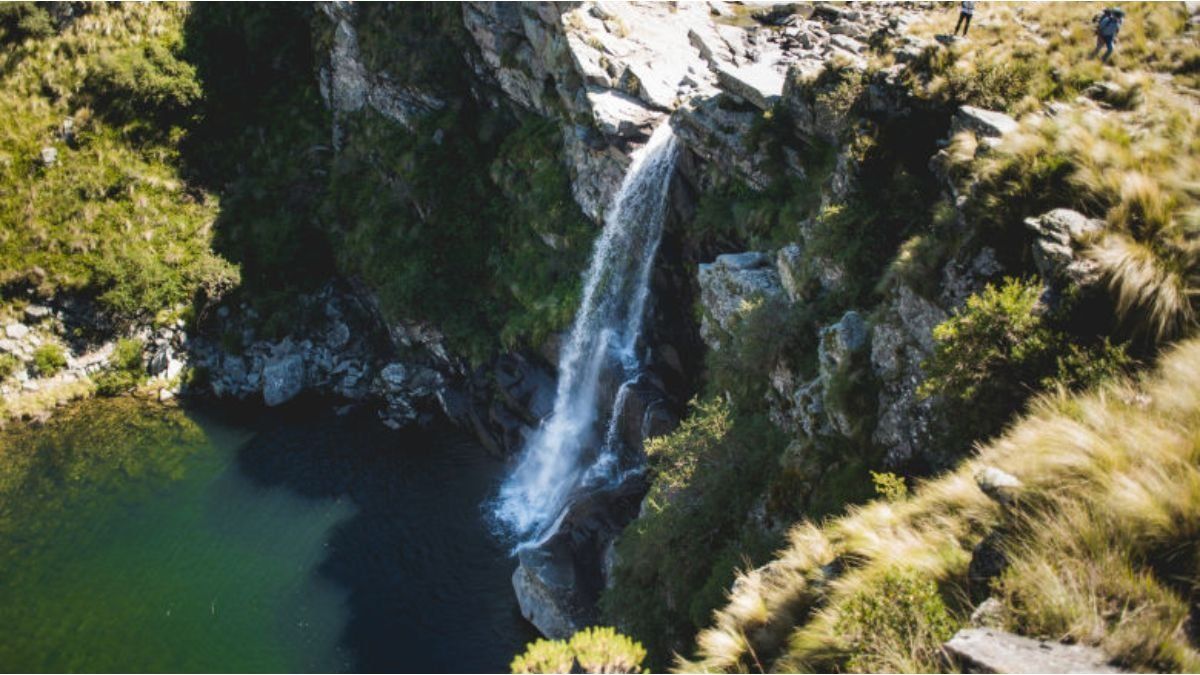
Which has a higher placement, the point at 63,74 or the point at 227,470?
the point at 63,74

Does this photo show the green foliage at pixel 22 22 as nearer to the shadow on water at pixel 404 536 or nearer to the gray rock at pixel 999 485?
the shadow on water at pixel 404 536

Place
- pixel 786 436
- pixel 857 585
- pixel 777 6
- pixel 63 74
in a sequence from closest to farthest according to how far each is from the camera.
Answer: pixel 857 585
pixel 786 436
pixel 777 6
pixel 63 74

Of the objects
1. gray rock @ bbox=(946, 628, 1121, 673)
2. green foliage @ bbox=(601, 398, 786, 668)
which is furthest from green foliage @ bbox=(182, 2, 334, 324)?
gray rock @ bbox=(946, 628, 1121, 673)

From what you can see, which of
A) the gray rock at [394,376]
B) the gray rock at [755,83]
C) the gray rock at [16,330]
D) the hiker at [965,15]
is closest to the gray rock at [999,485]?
the hiker at [965,15]

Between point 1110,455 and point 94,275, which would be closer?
point 1110,455

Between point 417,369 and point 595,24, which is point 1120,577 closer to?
point 595,24

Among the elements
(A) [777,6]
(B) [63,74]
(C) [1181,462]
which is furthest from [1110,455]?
(B) [63,74]

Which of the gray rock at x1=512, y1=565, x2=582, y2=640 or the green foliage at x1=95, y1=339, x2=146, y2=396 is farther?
the green foliage at x1=95, y1=339, x2=146, y2=396

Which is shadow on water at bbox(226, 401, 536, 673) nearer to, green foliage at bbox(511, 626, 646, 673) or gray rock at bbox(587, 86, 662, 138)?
gray rock at bbox(587, 86, 662, 138)
